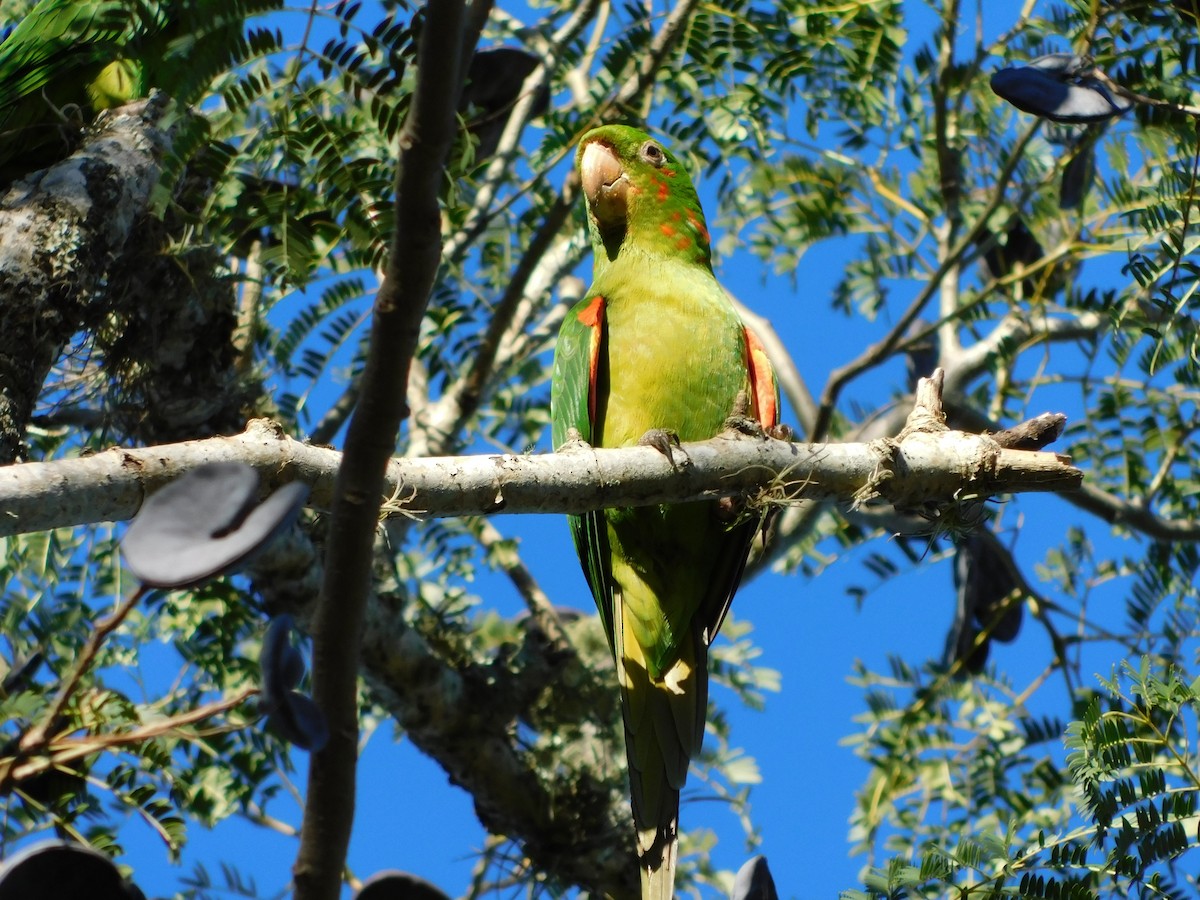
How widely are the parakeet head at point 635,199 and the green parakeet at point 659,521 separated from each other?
0.86 ft

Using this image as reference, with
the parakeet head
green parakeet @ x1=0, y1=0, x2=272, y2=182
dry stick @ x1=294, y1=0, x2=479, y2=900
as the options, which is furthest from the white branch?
green parakeet @ x1=0, y1=0, x2=272, y2=182

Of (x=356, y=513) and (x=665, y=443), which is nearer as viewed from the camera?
(x=356, y=513)

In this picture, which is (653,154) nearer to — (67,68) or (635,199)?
(635,199)

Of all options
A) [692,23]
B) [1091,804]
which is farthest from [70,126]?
[1091,804]

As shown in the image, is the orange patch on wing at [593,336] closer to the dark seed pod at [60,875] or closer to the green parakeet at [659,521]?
the green parakeet at [659,521]

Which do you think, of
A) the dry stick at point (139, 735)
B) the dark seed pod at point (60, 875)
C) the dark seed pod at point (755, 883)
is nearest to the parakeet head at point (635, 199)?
the dark seed pod at point (755, 883)

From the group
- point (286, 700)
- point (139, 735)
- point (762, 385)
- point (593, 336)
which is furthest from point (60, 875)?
point (762, 385)

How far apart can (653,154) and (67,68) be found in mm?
1761

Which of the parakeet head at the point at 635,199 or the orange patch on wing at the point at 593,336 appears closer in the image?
the orange patch on wing at the point at 593,336

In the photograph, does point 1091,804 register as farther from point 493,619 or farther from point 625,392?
point 493,619

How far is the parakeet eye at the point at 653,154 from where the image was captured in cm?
392

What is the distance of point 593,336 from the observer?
11.3ft

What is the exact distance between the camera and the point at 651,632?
3.38 meters

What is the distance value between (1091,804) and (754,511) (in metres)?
0.91
